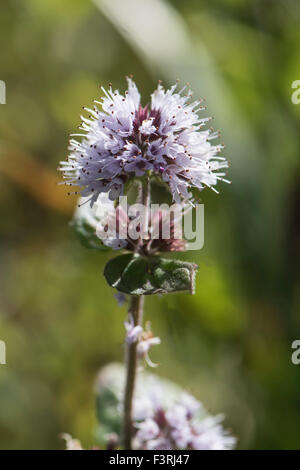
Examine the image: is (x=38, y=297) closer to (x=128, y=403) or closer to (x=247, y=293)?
(x=247, y=293)

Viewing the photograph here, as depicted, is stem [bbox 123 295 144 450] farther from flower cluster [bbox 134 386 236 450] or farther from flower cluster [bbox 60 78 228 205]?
flower cluster [bbox 60 78 228 205]

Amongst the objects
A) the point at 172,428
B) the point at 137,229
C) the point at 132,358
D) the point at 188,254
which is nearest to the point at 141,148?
the point at 137,229

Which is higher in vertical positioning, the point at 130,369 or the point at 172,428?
the point at 130,369

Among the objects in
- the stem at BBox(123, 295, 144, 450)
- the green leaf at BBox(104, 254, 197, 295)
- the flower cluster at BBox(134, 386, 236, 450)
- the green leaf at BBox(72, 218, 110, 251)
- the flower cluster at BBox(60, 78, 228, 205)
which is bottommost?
the flower cluster at BBox(134, 386, 236, 450)

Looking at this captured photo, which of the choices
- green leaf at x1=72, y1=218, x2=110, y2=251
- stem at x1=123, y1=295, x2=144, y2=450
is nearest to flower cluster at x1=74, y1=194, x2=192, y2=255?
green leaf at x1=72, y1=218, x2=110, y2=251

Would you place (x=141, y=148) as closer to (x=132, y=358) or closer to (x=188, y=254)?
(x=132, y=358)
